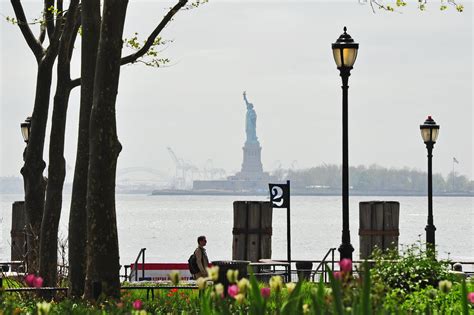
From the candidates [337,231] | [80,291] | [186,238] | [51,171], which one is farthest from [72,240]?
[337,231]

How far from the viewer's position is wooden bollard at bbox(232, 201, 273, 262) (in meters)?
26.4

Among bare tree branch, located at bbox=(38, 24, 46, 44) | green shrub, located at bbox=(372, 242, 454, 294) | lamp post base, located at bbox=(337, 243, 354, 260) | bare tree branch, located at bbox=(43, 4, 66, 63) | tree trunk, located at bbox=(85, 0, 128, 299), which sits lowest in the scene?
green shrub, located at bbox=(372, 242, 454, 294)

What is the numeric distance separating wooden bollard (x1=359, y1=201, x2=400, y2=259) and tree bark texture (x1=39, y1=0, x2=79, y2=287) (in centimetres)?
867

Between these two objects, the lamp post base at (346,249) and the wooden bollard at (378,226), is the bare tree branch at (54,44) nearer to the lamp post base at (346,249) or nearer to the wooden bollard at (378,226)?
the lamp post base at (346,249)

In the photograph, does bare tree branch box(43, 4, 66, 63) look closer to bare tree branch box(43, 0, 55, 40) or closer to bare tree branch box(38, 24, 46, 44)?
bare tree branch box(43, 0, 55, 40)

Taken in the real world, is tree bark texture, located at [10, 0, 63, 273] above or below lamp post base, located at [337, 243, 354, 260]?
above

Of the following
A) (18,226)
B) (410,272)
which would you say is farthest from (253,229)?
(410,272)

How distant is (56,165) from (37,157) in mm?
1334

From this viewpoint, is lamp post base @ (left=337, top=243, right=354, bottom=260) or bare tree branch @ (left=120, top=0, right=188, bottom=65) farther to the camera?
bare tree branch @ (left=120, top=0, right=188, bottom=65)

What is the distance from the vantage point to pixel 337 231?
459ft

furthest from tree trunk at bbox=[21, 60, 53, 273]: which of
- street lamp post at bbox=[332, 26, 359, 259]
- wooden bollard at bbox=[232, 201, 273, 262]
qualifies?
street lamp post at bbox=[332, 26, 359, 259]

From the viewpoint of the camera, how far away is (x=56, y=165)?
20.9 meters

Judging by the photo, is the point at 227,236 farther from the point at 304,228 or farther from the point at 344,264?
the point at 344,264

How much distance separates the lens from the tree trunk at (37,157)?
72.0ft
